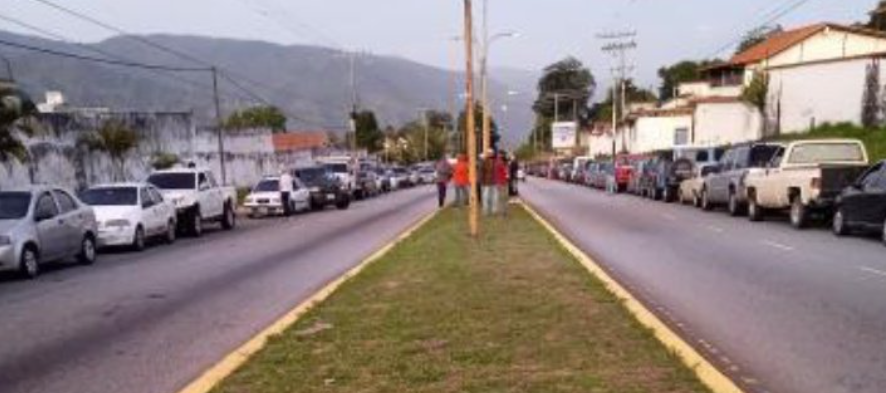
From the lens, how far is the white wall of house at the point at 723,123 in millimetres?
78000

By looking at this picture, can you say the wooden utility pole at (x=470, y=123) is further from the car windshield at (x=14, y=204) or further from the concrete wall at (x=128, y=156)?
the concrete wall at (x=128, y=156)

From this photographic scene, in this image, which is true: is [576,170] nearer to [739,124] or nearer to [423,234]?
[739,124]

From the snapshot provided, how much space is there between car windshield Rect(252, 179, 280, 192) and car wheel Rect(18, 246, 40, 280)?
69.9ft

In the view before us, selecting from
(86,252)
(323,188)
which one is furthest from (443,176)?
(86,252)

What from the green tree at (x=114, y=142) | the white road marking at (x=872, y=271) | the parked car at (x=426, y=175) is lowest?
the parked car at (x=426, y=175)

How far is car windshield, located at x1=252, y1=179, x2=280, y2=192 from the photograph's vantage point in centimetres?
4281

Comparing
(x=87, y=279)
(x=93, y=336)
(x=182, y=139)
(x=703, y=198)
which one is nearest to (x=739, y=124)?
(x=182, y=139)

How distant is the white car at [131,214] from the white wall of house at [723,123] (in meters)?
52.6

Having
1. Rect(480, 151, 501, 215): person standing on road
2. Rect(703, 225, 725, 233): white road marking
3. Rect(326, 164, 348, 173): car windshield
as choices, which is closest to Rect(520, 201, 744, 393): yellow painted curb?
Rect(703, 225, 725, 233): white road marking

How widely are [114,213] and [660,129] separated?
247ft

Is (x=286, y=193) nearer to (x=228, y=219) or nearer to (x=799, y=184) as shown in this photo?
(x=228, y=219)

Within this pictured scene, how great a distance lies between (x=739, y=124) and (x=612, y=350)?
7272cm

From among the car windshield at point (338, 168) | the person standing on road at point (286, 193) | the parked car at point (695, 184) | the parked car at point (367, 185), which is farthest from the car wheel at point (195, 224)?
the parked car at point (367, 185)

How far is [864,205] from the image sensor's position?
2348cm
